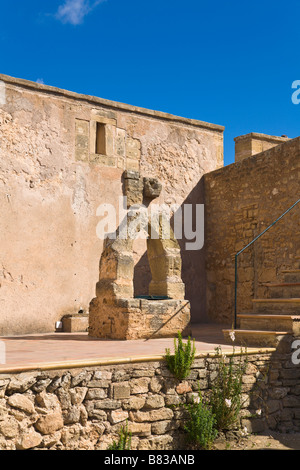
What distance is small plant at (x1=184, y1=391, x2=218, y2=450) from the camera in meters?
4.54

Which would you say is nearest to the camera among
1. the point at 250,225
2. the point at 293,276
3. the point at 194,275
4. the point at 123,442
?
the point at 123,442

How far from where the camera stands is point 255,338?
568cm

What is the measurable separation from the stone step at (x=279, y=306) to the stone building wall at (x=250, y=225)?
239 centimetres

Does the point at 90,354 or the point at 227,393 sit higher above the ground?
the point at 90,354

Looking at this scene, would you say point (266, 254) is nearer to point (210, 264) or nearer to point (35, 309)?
point (210, 264)

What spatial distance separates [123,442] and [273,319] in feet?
7.87

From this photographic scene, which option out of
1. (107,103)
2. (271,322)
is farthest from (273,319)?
(107,103)

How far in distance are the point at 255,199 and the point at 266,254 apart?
1175 millimetres

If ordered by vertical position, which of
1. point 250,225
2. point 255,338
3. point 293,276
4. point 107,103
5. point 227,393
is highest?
point 107,103

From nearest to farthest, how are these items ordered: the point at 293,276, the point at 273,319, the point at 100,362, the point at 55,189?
1. the point at 100,362
2. the point at 273,319
3. the point at 293,276
4. the point at 55,189

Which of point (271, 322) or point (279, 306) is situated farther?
point (279, 306)

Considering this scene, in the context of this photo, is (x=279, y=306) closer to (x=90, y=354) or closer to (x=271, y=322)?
(x=271, y=322)

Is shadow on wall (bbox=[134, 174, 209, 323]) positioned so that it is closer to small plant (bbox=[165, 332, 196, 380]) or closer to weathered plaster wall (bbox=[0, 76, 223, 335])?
weathered plaster wall (bbox=[0, 76, 223, 335])

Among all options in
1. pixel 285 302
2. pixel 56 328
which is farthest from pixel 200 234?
pixel 285 302
